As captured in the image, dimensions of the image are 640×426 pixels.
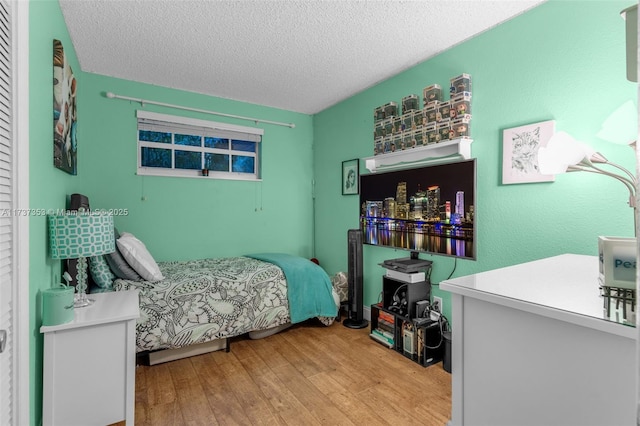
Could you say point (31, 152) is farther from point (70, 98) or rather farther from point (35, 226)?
point (70, 98)

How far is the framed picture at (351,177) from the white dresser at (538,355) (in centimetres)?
257

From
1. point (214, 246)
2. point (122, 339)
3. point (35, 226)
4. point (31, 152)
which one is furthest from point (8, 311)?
point (214, 246)

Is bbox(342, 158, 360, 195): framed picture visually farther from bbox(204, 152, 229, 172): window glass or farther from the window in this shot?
bbox(204, 152, 229, 172): window glass

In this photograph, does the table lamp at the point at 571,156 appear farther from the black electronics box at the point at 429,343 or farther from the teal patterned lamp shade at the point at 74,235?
the teal patterned lamp shade at the point at 74,235

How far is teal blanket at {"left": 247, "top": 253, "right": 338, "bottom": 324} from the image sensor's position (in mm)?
2992

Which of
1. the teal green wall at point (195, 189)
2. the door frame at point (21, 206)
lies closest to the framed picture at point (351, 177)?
the teal green wall at point (195, 189)

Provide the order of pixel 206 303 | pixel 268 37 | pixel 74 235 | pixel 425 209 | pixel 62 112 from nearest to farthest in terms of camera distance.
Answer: pixel 74 235, pixel 62 112, pixel 268 37, pixel 206 303, pixel 425 209

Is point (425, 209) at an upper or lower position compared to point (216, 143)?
lower

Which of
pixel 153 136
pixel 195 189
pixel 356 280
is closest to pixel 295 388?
pixel 356 280

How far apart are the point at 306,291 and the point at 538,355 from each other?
94.2 inches

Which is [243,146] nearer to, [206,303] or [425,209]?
[206,303]

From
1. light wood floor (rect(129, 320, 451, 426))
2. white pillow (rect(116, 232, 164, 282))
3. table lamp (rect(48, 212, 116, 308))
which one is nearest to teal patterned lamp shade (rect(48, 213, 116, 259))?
table lamp (rect(48, 212, 116, 308))

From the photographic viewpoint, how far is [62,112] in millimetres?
1985

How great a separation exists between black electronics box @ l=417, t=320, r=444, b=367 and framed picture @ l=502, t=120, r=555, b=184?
1232 mm
